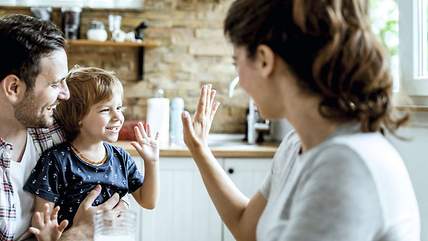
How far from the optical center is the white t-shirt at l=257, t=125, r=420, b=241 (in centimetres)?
81

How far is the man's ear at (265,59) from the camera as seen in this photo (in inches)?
36.5

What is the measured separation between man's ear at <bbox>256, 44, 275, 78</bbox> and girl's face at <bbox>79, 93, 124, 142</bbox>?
2.87ft

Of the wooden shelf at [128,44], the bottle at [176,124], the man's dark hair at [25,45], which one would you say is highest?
the wooden shelf at [128,44]

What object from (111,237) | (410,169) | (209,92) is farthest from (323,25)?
(410,169)

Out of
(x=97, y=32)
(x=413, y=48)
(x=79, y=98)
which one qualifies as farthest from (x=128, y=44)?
(x=413, y=48)

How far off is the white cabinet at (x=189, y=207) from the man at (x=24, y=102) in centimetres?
137

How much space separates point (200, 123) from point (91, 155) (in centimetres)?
46

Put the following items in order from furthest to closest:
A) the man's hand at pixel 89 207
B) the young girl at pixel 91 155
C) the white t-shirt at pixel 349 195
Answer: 1. the young girl at pixel 91 155
2. the man's hand at pixel 89 207
3. the white t-shirt at pixel 349 195

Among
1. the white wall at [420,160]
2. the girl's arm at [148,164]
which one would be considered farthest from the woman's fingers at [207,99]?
the white wall at [420,160]

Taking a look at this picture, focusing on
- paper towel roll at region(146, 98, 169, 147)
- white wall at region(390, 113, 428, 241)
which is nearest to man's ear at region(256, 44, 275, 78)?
white wall at region(390, 113, 428, 241)

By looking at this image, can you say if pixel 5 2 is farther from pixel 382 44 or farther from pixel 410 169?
pixel 382 44

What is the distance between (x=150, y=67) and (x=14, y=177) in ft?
7.18

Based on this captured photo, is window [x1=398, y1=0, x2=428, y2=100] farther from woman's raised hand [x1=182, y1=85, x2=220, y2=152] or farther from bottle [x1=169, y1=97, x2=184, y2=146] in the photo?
bottle [x1=169, y1=97, x2=184, y2=146]

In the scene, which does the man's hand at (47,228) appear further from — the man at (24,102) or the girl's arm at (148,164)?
the girl's arm at (148,164)
